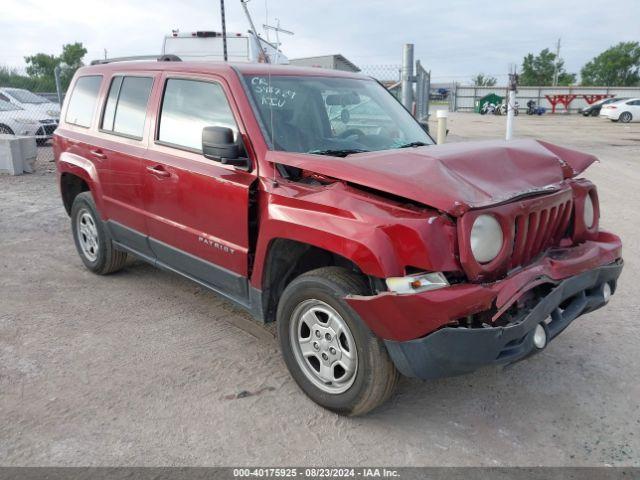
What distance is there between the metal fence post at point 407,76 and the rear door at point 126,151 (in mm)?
5147

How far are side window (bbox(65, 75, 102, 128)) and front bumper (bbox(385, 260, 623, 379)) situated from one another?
151 inches

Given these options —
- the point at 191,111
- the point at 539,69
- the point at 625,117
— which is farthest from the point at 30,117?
the point at 539,69

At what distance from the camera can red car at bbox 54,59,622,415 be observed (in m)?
2.61

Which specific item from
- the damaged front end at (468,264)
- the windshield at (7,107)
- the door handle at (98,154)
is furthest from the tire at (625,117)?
the door handle at (98,154)

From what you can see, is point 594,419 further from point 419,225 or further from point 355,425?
point 419,225

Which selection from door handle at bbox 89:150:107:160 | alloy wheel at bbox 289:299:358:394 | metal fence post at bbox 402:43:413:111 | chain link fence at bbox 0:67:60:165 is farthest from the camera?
chain link fence at bbox 0:67:60:165

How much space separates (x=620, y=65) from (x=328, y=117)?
258ft

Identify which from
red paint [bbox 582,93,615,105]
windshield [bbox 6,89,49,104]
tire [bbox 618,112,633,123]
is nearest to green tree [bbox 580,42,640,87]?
red paint [bbox 582,93,615,105]

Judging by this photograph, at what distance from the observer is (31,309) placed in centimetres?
459

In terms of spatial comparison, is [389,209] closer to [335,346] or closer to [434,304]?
[434,304]

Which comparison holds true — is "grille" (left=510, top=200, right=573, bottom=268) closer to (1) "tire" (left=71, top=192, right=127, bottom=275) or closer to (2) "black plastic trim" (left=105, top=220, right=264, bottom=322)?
(2) "black plastic trim" (left=105, top=220, right=264, bottom=322)

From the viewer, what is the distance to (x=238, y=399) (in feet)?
10.7

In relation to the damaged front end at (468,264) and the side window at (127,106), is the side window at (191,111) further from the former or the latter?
the damaged front end at (468,264)

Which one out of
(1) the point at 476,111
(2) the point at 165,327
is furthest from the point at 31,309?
(1) the point at 476,111
